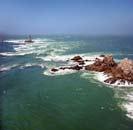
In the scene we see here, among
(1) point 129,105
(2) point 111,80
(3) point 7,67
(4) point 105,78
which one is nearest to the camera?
(1) point 129,105

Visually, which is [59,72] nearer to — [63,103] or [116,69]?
[116,69]

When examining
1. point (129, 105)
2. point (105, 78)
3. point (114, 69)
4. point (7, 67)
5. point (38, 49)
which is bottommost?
point (129, 105)

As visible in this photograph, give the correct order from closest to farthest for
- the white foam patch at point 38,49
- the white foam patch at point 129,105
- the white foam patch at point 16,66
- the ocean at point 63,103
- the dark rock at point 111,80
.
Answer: the ocean at point 63,103
the white foam patch at point 129,105
the dark rock at point 111,80
the white foam patch at point 16,66
the white foam patch at point 38,49

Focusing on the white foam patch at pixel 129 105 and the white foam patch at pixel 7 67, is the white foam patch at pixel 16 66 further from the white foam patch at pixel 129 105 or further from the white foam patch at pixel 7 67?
the white foam patch at pixel 129 105

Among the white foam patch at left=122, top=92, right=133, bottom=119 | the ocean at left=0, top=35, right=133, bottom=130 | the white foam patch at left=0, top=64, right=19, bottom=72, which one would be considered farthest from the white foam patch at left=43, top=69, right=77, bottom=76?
the white foam patch at left=122, top=92, right=133, bottom=119

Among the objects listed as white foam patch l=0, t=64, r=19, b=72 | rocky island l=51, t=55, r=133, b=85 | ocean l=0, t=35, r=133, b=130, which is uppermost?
rocky island l=51, t=55, r=133, b=85

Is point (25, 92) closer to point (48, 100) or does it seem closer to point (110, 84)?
point (48, 100)

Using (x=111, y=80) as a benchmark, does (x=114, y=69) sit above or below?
above

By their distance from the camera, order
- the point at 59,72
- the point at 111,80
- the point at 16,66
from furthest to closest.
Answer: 1. the point at 16,66
2. the point at 59,72
3. the point at 111,80

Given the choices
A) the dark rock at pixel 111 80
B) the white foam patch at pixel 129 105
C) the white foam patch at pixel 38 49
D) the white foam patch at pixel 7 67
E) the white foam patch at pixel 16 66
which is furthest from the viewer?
the white foam patch at pixel 38 49

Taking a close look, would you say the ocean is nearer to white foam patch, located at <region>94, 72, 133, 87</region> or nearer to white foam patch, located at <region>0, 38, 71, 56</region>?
Answer: white foam patch, located at <region>94, 72, 133, 87</region>

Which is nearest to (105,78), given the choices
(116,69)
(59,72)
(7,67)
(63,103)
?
(116,69)

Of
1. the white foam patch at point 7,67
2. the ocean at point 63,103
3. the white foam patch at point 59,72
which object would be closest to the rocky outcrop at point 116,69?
the ocean at point 63,103
